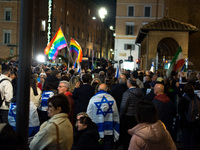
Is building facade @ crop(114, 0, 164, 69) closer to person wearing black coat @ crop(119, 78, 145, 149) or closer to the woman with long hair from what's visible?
person wearing black coat @ crop(119, 78, 145, 149)

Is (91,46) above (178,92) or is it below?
above

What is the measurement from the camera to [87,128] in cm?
418

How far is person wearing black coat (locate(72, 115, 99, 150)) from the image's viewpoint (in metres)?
3.99

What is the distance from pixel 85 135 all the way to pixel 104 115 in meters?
2.29

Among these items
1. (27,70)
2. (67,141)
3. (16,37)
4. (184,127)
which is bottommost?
(184,127)

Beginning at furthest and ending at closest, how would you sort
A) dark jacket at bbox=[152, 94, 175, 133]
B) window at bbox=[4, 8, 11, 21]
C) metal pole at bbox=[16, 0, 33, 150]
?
1. window at bbox=[4, 8, 11, 21]
2. dark jacket at bbox=[152, 94, 175, 133]
3. metal pole at bbox=[16, 0, 33, 150]

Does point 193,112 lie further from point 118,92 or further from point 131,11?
point 131,11

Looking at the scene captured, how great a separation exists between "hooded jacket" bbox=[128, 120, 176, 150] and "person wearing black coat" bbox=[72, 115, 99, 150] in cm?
55

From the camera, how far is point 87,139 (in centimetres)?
402

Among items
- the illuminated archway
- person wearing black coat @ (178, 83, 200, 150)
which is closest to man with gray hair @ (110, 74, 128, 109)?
person wearing black coat @ (178, 83, 200, 150)

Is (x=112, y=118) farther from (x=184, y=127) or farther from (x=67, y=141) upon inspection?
(x=67, y=141)

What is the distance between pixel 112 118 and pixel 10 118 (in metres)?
2.11

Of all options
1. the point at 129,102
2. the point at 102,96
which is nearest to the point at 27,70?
the point at 102,96

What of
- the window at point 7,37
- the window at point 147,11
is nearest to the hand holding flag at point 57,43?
the window at point 7,37
